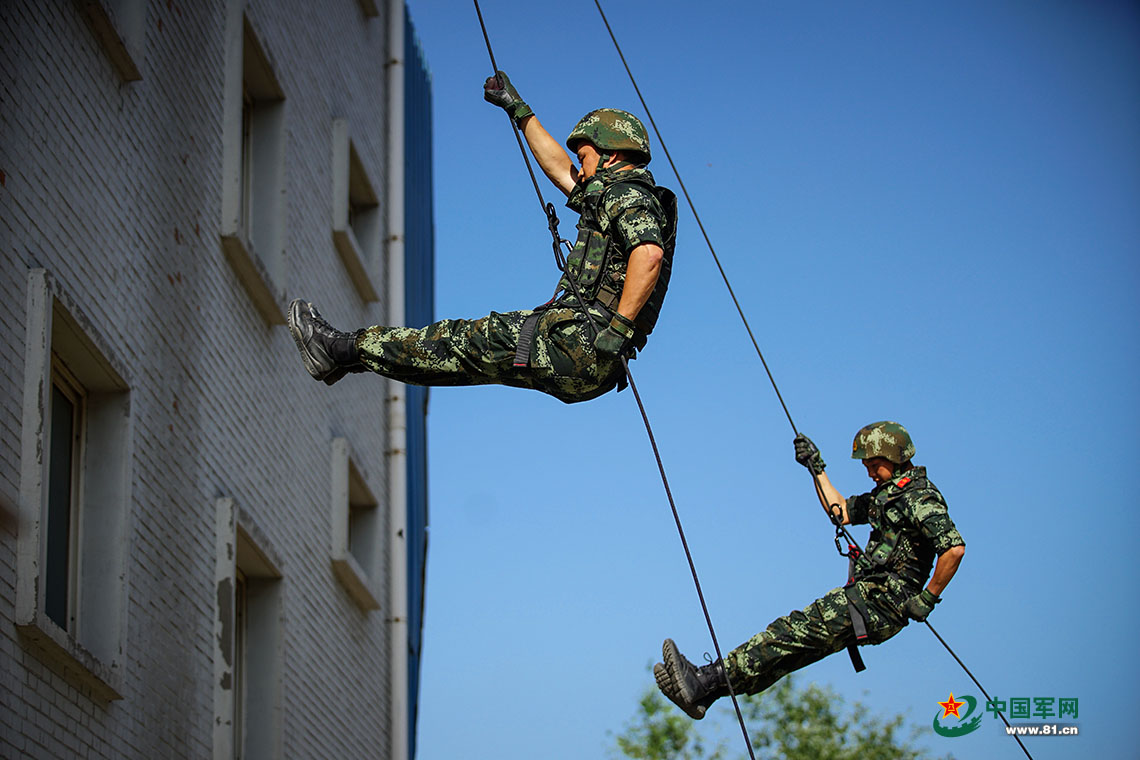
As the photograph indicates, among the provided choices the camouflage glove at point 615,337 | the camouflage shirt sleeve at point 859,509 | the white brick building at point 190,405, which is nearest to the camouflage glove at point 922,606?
the camouflage shirt sleeve at point 859,509

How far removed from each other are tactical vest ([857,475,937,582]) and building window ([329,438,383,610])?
5.43 m

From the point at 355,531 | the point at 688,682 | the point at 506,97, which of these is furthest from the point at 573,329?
the point at 355,531

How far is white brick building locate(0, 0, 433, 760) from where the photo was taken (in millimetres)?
7770

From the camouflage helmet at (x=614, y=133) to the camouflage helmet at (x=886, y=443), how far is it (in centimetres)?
269

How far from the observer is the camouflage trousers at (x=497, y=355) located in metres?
7.91

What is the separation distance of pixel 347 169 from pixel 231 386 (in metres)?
4.63

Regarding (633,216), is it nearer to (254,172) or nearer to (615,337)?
(615,337)

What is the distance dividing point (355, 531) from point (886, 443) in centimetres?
725

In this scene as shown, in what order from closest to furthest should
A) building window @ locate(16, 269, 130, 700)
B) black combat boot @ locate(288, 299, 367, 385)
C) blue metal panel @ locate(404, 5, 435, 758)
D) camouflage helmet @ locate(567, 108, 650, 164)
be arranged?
building window @ locate(16, 269, 130, 700) < black combat boot @ locate(288, 299, 367, 385) < camouflage helmet @ locate(567, 108, 650, 164) < blue metal panel @ locate(404, 5, 435, 758)

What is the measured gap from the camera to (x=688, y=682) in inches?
356

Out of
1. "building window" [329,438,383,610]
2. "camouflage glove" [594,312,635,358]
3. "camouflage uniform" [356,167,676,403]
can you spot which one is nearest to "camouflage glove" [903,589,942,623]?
"camouflage uniform" [356,167,676,403]

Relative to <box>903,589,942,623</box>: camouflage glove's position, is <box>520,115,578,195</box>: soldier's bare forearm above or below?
above

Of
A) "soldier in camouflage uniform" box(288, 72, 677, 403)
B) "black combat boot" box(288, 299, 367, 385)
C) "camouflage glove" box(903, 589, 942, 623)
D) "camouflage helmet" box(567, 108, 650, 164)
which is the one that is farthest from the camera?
"camouflage glove" box(903, 589, 942, 623)

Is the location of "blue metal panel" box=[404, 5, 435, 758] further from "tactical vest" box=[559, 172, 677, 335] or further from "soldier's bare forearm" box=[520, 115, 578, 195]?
"tactical vest" box=[559, 172, 677, 335]
